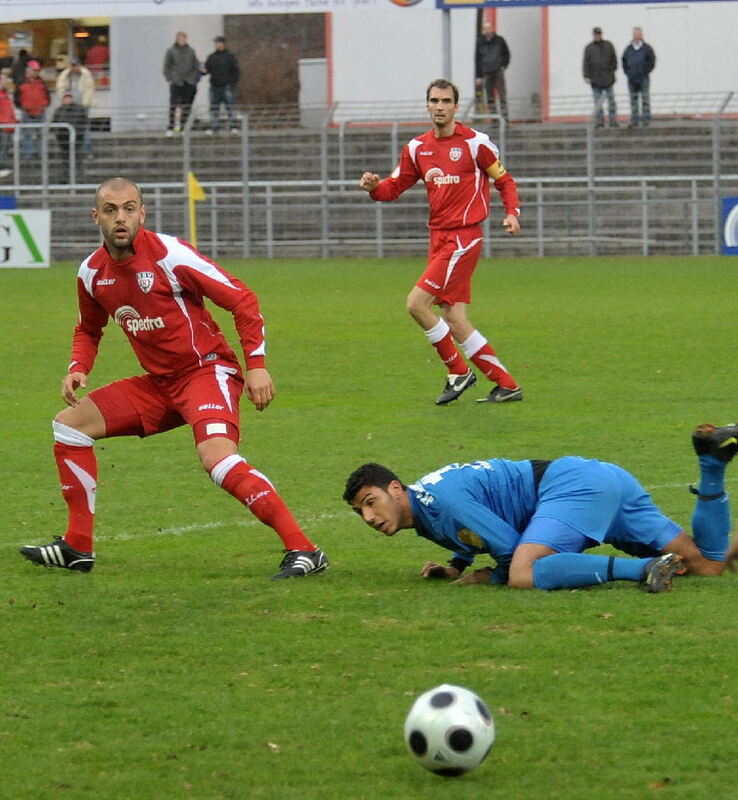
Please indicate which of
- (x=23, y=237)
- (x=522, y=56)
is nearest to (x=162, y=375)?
(x=23, y=237)

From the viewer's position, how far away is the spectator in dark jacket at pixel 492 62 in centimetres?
2878

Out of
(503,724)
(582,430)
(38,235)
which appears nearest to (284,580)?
(503,724)

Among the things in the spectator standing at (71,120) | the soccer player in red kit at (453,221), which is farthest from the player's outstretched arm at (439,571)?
the spectator standing at (71,120)

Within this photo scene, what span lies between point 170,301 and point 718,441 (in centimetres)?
227

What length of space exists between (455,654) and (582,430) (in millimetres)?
5310

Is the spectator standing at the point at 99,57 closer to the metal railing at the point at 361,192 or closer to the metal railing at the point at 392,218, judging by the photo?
the metal railing at the point at 361,192

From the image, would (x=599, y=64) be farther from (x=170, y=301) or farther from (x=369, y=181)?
(x=170, y=301)

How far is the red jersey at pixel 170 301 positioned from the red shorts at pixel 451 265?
515cm

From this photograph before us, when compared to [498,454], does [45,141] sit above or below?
above

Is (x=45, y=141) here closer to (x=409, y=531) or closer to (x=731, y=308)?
(x=731, y=308)

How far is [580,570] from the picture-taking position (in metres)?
6.12

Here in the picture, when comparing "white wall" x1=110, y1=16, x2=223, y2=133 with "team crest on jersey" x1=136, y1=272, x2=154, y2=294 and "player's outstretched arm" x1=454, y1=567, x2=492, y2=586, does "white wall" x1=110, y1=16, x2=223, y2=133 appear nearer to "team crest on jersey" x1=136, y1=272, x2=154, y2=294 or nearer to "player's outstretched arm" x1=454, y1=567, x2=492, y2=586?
"team crest on jersey" x1=136, y1=272, x2=154, y2=294

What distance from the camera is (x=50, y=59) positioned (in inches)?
1377

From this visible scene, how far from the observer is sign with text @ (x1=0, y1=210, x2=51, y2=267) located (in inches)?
922
